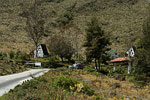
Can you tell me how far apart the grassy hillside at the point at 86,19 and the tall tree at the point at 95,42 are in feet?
84.4

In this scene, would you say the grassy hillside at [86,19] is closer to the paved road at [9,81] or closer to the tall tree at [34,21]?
the tall tree at [34,21]

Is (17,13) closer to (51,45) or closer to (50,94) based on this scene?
(51,45)

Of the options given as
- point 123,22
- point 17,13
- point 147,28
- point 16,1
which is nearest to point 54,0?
point 16,1

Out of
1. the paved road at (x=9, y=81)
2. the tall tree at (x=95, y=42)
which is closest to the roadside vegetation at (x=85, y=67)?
the tall tree at (x=95, y=42)

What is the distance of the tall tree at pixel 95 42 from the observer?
1292 inches

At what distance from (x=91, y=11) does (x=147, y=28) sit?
341 ft

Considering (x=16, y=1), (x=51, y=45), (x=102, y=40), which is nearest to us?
(x=102, y=40)

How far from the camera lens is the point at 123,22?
104 m

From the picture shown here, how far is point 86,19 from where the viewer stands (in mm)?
113375

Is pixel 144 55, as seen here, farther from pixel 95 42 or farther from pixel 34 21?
pixel 34 21

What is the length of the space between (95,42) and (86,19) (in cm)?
8267

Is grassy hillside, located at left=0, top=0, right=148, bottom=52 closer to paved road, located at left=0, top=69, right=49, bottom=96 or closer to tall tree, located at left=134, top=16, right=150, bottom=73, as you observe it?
tall tree, located at left=134, top=16, right=150, bottom=73

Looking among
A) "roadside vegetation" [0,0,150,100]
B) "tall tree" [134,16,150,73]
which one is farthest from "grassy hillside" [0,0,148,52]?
"tall tree" [134,16,150,73]

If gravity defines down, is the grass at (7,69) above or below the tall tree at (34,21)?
below
